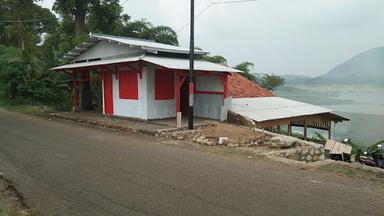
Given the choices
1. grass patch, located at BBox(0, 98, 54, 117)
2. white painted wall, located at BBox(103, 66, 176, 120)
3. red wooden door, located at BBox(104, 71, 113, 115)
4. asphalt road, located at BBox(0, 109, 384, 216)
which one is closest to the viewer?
asphalt road, located at BBox(0, 109, 384, 216)

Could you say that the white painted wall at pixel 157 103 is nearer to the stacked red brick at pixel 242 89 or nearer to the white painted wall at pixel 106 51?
the white painted wall at pixel 106 51

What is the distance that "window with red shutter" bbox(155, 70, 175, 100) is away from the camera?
1494 cm

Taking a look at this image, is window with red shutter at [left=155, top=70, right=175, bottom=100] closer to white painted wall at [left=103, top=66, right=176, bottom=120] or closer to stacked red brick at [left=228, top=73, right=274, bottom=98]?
white painted wall at [left=103, top=66, right=176, bottom=120]

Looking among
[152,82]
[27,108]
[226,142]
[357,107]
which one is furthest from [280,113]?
[357,107]

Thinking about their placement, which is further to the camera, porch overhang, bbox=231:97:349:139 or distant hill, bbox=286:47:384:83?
distant hill, bbox=286:47:384:83

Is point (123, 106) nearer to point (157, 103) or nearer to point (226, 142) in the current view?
point (157, 103)

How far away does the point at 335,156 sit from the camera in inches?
527

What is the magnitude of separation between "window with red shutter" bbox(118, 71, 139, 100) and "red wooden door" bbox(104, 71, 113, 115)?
1.01 metres

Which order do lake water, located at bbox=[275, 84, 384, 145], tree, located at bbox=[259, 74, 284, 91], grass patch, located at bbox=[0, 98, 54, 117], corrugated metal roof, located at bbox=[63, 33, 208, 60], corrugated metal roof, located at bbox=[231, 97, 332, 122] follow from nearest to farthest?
corrugated metal roof, located at bbox=[63, 33, 208, 60], corrugated metal roof, located at bbox=[231, 97, 332, 122], grass patch, located at bbox=[0, 98, 54, 117], lake water, located at bbox=[275, 84, 384, 145], tree, located at bbox=[259, 74, 284, 91]

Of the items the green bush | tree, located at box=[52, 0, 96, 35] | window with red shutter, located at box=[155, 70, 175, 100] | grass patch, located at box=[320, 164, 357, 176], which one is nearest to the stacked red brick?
window with red shutter, located at box=[155, 70, 175, 100]

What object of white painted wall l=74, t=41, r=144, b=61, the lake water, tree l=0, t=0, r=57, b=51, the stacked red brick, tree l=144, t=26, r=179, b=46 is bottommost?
the lake water

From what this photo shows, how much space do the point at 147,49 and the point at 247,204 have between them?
418 inches

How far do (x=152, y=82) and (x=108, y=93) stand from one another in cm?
347

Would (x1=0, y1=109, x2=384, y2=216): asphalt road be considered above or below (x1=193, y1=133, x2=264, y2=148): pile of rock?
below
